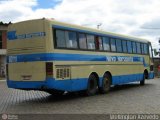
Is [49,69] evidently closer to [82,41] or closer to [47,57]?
[47,57]

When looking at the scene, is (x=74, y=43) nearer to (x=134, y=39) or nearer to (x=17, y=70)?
(x=17, y=70)

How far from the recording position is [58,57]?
50.5ft

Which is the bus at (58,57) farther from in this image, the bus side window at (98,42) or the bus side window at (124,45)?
the bus side window at (124,45)

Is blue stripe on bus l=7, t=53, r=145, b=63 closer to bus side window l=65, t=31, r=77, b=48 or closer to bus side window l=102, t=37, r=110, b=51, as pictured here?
bus side window l=65, t=31, r=77, b=48


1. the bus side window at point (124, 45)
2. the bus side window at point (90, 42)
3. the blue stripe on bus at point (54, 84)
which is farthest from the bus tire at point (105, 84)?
the bus side window at point (124, 45)

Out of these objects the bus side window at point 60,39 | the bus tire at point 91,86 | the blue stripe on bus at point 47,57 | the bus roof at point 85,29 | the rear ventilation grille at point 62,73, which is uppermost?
the bus roof at point 85,29

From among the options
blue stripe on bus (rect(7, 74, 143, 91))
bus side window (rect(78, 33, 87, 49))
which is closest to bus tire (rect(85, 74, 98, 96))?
blue stripe on bus (rect(7, 74, 143, 91))

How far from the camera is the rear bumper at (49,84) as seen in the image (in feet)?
48.9

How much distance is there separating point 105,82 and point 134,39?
541cm

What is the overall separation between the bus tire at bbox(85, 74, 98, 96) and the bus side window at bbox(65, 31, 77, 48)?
1938 millimetres

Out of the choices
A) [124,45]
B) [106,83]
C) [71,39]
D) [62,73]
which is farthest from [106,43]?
[62,73]

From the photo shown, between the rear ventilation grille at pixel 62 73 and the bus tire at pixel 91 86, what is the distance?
2.08 metres

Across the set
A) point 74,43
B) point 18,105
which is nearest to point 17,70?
point 18,105

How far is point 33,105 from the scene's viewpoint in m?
14.6
